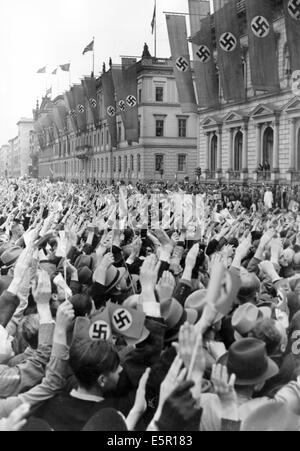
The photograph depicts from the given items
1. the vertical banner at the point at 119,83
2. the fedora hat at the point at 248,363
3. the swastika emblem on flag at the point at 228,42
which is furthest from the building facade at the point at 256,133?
the fedora hat at the point at 248,363

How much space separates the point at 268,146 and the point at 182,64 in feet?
32.3

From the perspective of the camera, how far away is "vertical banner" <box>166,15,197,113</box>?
26.4 m

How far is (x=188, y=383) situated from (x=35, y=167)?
421ft

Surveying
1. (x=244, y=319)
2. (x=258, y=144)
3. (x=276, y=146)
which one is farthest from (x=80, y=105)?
(x=244, y=319)

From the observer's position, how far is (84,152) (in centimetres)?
7981

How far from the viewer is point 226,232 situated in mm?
A: 9250

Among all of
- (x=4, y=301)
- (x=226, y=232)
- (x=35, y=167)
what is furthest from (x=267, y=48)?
(x=35, y=167)

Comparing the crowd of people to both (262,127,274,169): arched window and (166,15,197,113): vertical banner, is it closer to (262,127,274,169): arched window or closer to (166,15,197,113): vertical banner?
(166,15,197,113): vertical banner

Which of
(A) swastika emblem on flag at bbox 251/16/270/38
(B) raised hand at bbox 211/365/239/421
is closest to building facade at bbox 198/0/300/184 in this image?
(A) swastika emblem on flag at bbox 251/16/270/38

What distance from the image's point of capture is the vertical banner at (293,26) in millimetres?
21141

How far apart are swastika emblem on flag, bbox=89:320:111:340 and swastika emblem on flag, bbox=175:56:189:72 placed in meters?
25.2

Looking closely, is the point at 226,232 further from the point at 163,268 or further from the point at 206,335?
the point at 206,335

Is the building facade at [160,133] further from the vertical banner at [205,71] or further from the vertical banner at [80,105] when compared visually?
the vertical banner at [205,71]

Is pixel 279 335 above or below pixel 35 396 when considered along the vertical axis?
above
